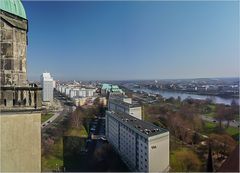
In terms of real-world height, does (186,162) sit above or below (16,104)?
below

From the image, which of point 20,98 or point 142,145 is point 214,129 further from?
point 20,98

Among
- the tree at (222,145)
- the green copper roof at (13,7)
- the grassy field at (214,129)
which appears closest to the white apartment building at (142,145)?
the tree at (222,145)

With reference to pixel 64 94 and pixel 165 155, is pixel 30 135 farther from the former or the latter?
pixel 64 94

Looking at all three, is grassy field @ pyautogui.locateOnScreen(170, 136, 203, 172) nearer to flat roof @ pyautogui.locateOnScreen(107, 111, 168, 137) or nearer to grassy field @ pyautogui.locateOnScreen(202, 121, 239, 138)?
flat roof @ pyautogui.locateOnScreen(107, 111, 168, 137)

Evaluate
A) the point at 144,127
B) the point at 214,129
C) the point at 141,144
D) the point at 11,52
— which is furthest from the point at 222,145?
the point at 11,52

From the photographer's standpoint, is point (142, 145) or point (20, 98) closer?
point (20, 98)

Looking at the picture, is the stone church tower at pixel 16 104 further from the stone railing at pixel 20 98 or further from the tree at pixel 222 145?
the tree at pixel 222 145
